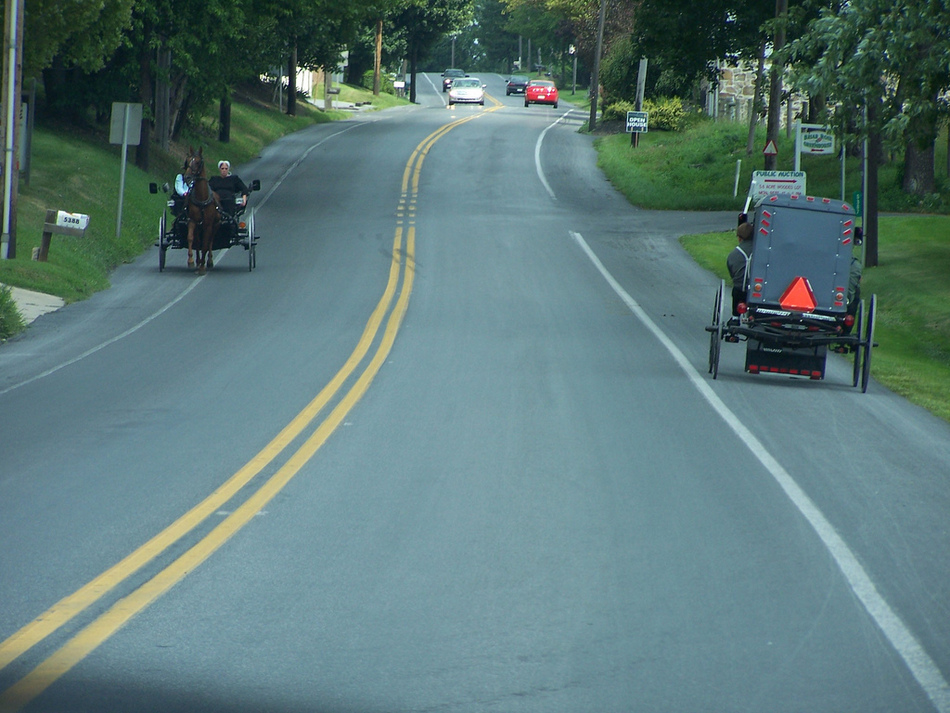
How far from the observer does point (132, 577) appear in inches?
249

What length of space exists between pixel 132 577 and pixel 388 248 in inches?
874

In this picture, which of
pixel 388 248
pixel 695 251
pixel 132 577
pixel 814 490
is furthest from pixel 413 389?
pixel 695 251

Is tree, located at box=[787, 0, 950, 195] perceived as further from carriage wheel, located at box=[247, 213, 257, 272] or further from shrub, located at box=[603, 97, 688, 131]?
shrub, located at box=[603, 97, 688, 131]

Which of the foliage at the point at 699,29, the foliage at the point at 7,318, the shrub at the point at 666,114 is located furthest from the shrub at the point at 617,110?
the foliage at the point at 7,318

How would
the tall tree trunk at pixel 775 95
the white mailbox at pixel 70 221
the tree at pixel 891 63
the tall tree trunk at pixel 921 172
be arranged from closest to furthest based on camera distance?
the tree at pixel 891 63
the white mailbox at pixel 70 221
the tall tree trunk at pixel 775 95
the tall tree trunk at pixel 921 172

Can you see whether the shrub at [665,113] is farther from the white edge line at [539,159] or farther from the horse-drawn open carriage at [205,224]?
the horse-drawn open carriage at [205,224]

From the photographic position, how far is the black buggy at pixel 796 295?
13.7m

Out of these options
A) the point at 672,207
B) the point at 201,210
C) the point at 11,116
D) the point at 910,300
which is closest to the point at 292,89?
the point at 672,207

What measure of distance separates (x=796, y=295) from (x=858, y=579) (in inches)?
297

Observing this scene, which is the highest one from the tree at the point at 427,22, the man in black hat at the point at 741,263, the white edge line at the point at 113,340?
the tree at the point at 427,22

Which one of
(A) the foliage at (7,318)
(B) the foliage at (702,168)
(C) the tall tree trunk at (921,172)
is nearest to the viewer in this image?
(A) the foliage at (7,318)

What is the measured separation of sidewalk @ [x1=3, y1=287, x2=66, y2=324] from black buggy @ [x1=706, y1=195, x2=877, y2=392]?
420 inches

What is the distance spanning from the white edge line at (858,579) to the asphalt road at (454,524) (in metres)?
0.02

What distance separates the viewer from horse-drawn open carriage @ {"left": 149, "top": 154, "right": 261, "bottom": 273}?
2333cm
